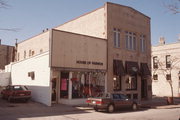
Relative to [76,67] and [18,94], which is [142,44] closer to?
[76,67]

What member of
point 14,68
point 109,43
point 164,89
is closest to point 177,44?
point 164,89

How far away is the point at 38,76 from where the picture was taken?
20.0 meters

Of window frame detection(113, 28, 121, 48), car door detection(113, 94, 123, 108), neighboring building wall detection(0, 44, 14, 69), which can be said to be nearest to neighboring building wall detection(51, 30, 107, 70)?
window frame detection(113, 28, 121, 48)

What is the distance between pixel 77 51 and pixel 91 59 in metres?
1.91

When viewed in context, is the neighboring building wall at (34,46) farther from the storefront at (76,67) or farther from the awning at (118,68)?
the awning at (118,68)

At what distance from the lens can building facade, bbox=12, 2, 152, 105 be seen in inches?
747

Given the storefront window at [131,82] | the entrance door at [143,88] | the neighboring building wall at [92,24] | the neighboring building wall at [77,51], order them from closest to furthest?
the neighboring building wall at [77,51] < the neighboring building wall at [92,24] < the storefront window at [131,82] < the entrance door at [143,88]

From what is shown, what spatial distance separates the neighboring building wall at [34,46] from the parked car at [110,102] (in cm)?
890

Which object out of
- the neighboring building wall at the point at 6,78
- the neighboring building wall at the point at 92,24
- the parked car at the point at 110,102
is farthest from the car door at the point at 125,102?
the neighboring building wall at the point at 6,78

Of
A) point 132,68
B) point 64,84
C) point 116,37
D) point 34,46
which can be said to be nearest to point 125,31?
point 116,37

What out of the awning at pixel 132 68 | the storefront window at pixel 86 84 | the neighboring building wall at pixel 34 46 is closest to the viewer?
the storefront window at pixel 86 84

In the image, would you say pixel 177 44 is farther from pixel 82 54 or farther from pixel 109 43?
pixel 82 54

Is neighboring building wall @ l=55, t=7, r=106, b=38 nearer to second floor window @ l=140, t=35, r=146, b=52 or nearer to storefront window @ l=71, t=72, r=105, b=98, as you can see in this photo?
storefront window @ l=71, t=72, r=105, b=98

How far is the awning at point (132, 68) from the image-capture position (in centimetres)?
2430
